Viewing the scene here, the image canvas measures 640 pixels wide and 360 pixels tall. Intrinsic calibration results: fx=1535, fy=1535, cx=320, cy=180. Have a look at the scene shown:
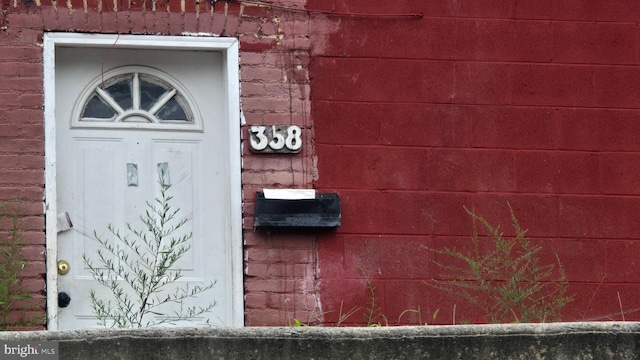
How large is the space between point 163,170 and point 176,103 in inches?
17.5

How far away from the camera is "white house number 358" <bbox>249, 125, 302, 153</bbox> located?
902cm

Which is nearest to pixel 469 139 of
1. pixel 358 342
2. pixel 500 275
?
pixel 500 275

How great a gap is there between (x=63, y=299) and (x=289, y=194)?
1.44 metres

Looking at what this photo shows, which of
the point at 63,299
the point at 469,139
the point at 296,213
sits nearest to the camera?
the point at 63,299

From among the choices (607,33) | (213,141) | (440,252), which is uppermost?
(607,33)

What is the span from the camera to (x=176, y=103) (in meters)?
9.23

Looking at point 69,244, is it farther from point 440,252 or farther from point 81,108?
point 440,252

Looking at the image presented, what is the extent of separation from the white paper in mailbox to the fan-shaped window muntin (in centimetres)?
67

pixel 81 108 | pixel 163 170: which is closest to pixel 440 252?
pixel 163 170

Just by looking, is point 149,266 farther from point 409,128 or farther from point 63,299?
point 409,128

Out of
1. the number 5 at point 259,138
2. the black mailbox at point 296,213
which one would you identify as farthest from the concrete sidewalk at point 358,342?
the number 5 at point 259,138

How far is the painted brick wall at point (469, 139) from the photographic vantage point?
908cm

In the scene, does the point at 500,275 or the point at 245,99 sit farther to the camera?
the point at 245,99

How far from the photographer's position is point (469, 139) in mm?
9289
